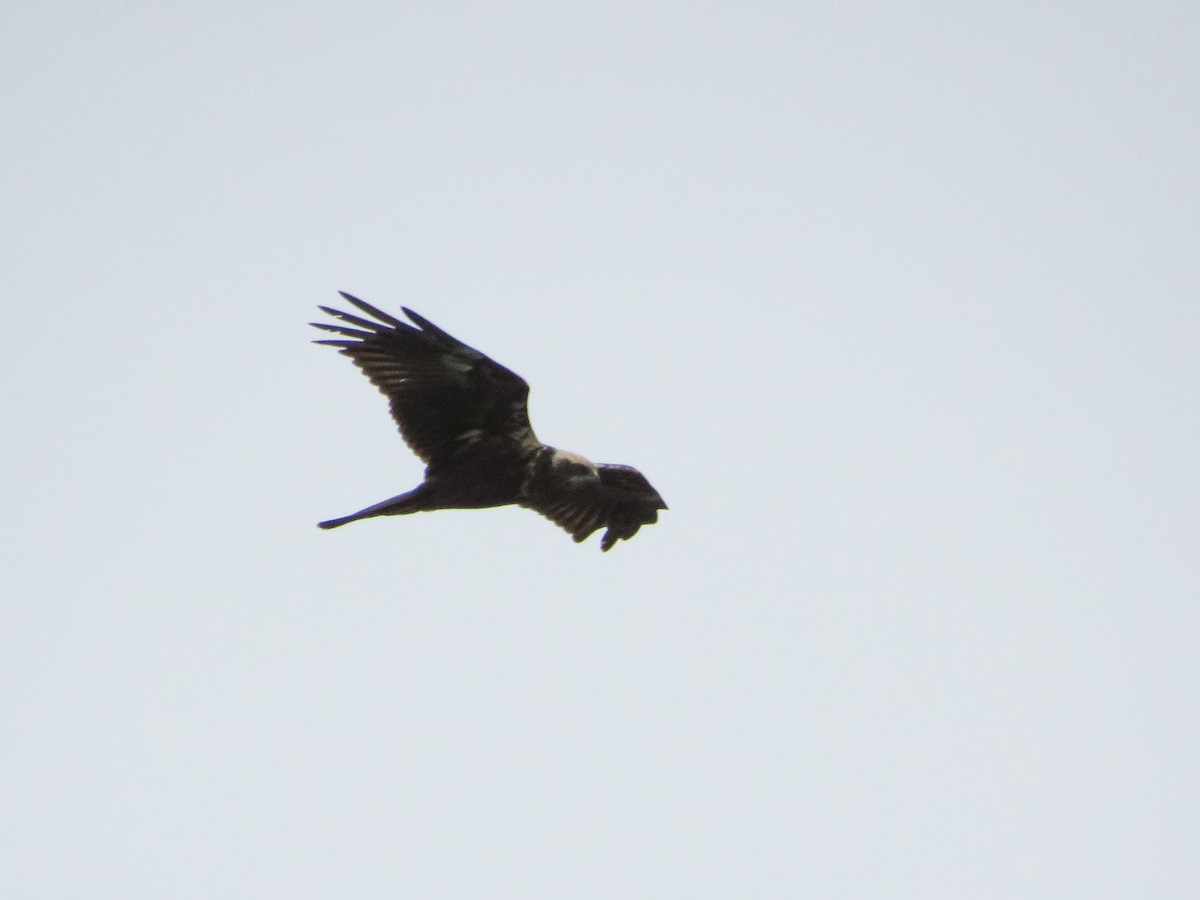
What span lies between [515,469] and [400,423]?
936 millimetres

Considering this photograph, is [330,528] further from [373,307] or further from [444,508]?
[373,307]

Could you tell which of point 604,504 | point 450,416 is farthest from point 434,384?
point 604,504

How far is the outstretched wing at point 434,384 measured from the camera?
8688mm

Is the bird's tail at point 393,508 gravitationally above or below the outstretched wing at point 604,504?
below

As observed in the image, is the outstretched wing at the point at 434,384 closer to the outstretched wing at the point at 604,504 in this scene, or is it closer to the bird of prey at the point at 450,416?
the bird of prey at the point at 450,416

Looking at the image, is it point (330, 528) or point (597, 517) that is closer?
point (330, 528)

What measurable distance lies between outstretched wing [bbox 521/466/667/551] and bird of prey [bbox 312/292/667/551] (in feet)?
0.41

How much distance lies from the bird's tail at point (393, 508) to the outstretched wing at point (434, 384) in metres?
0.31

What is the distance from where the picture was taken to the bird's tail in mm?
8570

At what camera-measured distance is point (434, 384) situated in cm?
882

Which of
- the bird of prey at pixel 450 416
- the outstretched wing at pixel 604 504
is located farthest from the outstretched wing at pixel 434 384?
the outstretched wing at pixel 604 504

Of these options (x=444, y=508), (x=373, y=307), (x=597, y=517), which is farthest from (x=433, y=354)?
(x=597, y=517)

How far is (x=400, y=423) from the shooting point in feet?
29.0

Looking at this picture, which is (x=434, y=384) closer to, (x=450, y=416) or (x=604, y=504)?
(x=450, y=416)
